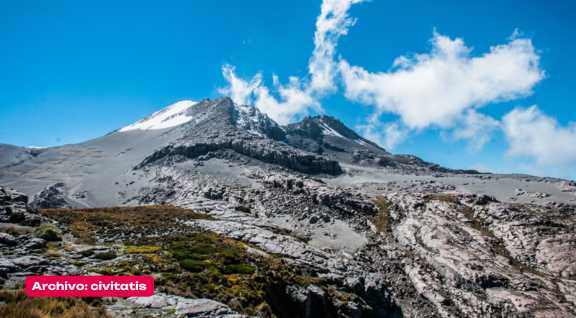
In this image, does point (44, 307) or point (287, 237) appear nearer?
point (44, 307)

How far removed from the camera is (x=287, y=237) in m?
54.9

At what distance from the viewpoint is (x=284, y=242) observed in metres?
51.1

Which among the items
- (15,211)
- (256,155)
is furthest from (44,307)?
(256,155)

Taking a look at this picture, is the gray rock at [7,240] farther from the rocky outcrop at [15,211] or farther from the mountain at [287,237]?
the rocky outcrop at [15,211]

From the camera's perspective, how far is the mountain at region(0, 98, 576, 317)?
24.1m

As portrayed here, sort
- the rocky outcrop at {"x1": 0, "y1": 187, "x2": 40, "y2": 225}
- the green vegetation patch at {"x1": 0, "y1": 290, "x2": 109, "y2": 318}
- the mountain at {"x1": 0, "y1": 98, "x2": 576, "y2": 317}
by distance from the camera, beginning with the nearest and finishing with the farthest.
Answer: the green vegetation patch at {"x1": 0, "y1": 290, "x2": 109, "y2": 318} < the mountain at {"x1": 0, "y1": 98, "x2": 576, "y2": 317} < the rocky outcrop at {"x1": 0, "y1": 187, "x2": 40, "y2": 225}

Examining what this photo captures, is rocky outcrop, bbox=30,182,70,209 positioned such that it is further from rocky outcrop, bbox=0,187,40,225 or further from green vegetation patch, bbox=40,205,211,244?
rocky outcrop, bbox=0,187,40,225

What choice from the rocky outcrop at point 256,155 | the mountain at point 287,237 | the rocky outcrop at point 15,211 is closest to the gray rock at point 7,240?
the mountain at point 287,237

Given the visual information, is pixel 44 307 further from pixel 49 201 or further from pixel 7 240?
pixel 49 201

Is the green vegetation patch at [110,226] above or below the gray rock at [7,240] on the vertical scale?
below

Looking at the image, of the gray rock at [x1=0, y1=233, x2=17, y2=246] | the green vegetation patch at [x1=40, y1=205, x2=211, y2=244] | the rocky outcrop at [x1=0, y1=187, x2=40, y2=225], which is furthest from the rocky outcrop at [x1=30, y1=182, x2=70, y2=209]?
the gray rock at [x1=0, y1=233, x2=17, y2=246]

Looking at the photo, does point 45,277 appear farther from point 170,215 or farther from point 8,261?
point 170,215

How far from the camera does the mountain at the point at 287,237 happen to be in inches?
947

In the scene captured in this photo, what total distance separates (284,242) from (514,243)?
45035 mm
